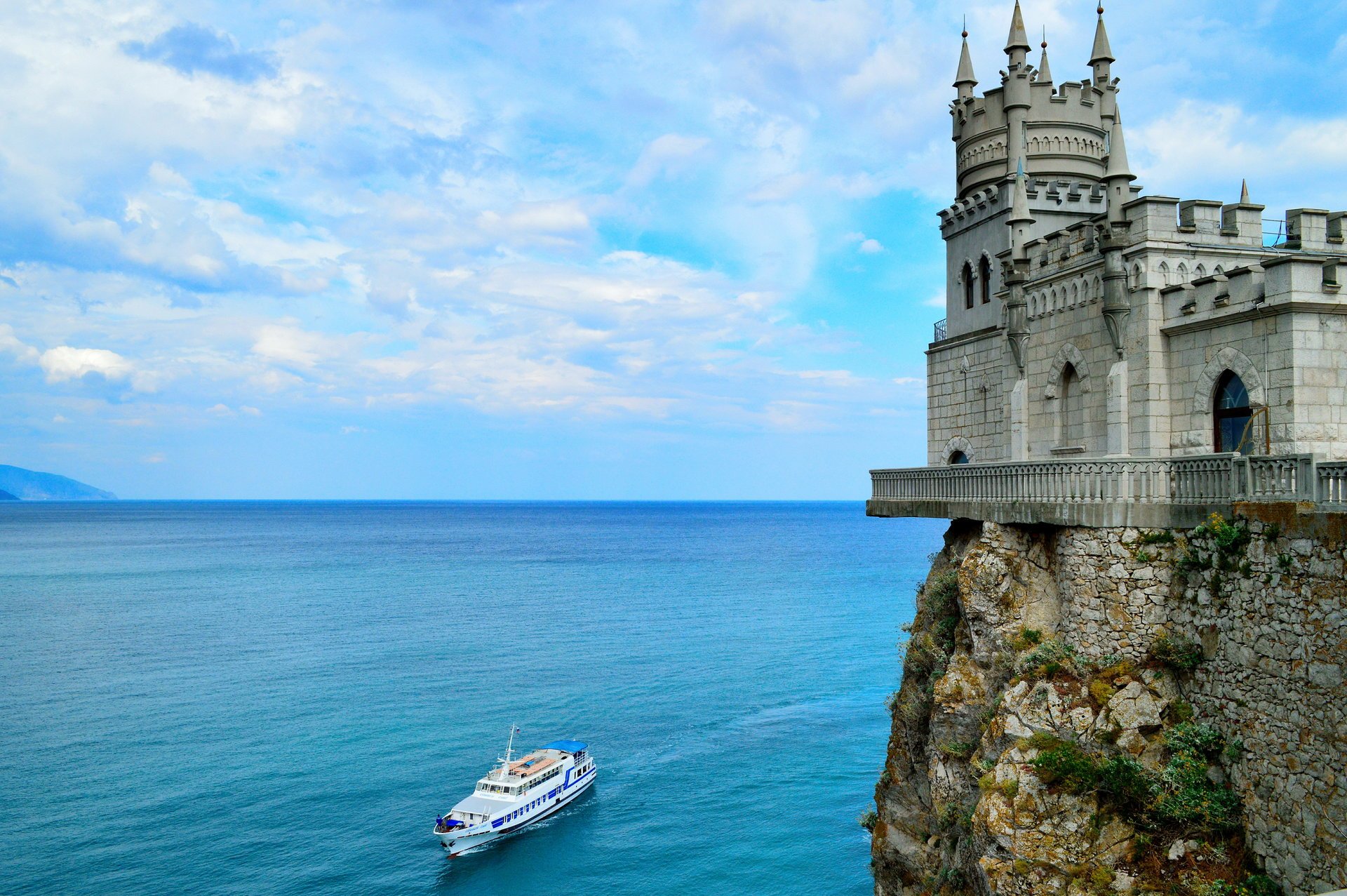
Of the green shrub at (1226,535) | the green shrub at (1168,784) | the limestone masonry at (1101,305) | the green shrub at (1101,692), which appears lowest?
the green shrub at (1168,784)

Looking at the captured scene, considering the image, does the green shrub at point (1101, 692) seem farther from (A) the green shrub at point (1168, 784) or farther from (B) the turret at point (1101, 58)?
(B) the turret at point (1101, 58)

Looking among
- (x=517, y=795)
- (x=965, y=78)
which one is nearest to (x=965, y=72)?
(x=965, y=78)

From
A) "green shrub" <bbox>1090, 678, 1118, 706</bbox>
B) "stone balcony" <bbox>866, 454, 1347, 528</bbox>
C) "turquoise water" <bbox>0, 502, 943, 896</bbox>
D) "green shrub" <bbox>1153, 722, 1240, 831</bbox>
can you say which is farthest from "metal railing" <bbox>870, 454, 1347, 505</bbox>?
"turquoise water" <bbox>0, 502, 943, 896</bbox>

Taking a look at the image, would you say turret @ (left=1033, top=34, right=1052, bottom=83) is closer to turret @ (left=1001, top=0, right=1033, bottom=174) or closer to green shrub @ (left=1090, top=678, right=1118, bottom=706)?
turret @ (left=1001, top=0, right=1033, bottom=174)

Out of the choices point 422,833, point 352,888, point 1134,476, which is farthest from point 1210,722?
point 422,833

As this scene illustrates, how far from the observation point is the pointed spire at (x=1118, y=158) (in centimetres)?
1994

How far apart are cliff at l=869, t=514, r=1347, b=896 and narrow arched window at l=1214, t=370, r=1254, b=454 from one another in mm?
2485

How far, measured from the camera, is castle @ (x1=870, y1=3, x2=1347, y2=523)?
16406 millimetres

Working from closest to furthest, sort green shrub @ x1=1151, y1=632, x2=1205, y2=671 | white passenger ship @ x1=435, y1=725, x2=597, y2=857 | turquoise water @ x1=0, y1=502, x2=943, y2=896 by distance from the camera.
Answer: green shrub @ x1=1151, y1=632, x2=1205, y2=671
turquoise water @ x1=0, y1=502, x2=943, y2=896
white passenger ship @ x1=435, y1=725, x2=597, y2=857

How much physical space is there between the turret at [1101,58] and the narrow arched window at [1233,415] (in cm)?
1358

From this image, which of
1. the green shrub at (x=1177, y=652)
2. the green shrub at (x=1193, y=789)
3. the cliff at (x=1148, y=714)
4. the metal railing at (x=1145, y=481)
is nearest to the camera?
the cliff at (x=1148, y=714)

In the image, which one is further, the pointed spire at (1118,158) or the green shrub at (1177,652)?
the pointed spire at (1118,158)

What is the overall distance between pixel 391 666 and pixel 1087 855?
51.9m

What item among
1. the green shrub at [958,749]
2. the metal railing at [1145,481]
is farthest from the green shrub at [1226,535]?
the green shrub at [958,749]
